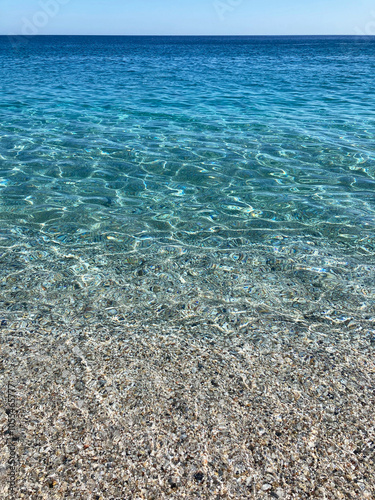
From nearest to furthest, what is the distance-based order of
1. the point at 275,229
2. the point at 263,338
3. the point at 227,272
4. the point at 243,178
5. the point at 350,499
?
the point at 350,499 < the point at 263,338 < the point at 227,272 < the point at 275,229 < the point at 243,178

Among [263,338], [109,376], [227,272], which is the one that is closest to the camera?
[109,376]

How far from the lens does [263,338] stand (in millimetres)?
4355

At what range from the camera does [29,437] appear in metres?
3.09

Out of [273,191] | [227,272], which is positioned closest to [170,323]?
[227,272]

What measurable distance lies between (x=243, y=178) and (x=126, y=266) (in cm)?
446

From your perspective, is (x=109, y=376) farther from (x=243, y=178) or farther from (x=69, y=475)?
(x=243, y=178)

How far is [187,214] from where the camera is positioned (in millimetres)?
7504

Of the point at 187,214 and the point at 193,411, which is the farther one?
the point at 187,214

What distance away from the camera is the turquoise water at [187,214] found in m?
5.05

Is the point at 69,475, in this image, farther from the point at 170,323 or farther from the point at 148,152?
the point at 148,152

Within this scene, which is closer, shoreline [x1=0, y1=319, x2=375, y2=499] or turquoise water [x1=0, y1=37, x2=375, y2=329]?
shoreline [x1=0, y1=319, x2=375, y2=499]

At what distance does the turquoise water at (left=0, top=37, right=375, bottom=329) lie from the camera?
199 inches

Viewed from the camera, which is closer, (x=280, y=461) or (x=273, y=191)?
(x=280, y=461)

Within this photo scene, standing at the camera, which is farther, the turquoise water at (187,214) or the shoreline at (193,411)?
the turquoise water at (187,214)
